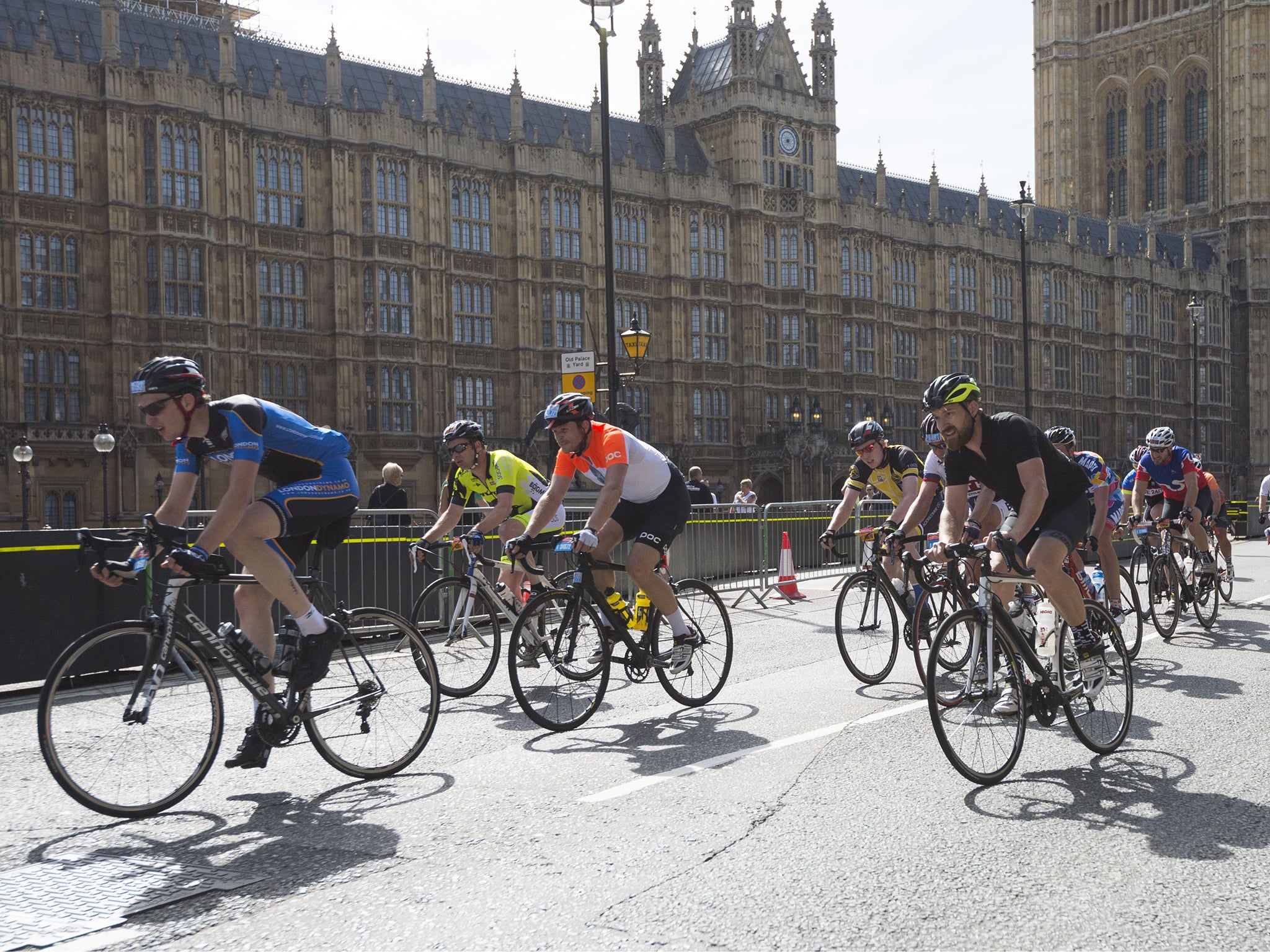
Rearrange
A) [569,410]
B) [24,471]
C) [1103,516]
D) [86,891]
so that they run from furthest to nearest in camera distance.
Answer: [24,471]
[1103,516]
[569,410]
[86,891]

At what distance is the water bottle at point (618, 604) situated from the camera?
7.50 metres

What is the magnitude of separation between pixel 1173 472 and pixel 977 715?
24.6ft

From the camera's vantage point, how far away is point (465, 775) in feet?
20.4

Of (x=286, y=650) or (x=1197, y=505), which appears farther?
(x=1197, y=505)

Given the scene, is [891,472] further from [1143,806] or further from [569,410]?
[1143,806]

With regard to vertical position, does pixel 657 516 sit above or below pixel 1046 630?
above

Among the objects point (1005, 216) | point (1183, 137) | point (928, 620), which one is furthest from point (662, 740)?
point (1183, 137)

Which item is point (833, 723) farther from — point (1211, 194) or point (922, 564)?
point (1211, 194)

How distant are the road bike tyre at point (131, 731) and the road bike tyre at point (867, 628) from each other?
4780mm

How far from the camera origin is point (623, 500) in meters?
7.93

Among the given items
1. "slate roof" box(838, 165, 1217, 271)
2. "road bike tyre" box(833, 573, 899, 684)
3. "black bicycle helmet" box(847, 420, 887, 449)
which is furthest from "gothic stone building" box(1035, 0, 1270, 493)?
"road bike tyre" box(833, 573, 899, 684)

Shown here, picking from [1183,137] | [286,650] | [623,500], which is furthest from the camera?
[1183,137]

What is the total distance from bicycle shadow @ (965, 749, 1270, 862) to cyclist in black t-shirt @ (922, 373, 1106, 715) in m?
0.52

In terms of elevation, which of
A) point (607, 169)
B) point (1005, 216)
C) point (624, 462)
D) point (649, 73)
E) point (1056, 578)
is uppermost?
point (649, 73)
